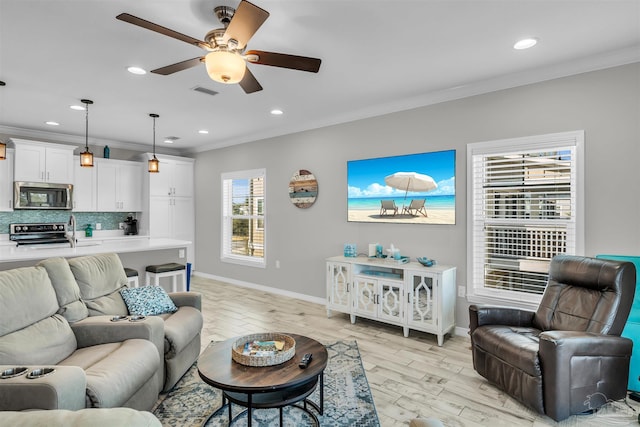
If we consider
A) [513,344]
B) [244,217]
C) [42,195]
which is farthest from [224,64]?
[42,195]

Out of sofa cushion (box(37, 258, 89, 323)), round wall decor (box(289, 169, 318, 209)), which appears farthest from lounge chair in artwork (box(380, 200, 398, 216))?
sofa cushion (box(37, 258, 89, 323))

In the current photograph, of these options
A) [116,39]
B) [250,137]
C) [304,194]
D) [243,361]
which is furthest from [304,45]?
[250,137]

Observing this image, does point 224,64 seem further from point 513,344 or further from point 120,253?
point 120,253

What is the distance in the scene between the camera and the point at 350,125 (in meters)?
4.79

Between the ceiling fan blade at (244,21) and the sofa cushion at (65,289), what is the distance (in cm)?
200

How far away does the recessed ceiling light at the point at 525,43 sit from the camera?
2721 mm

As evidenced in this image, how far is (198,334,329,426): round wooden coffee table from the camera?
182 centimetres

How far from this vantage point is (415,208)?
13.7 feet

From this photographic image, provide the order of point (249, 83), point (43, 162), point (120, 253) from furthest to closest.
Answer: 1. point (43, 162)
2. point (120, 253)
3. point (249, 83)

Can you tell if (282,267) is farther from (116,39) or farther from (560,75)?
(560,75)

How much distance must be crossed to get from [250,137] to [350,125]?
2.14 metres

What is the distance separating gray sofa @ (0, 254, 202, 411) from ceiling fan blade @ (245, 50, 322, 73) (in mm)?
1971

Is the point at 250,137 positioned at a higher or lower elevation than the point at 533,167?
higher

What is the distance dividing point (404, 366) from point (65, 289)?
2778mm
